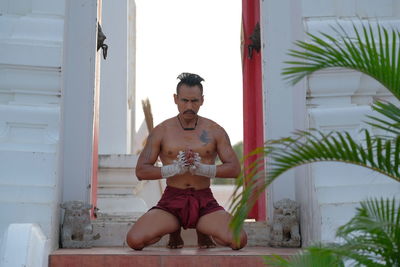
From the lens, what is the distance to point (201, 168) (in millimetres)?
4828

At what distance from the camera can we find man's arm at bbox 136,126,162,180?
4.96 m

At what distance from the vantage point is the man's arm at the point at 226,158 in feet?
16.2

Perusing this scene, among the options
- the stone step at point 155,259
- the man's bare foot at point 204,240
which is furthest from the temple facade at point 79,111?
the man's bare foot at point 204,240

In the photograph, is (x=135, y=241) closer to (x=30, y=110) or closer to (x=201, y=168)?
(x=201, y=168)

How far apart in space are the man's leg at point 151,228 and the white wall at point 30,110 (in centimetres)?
54

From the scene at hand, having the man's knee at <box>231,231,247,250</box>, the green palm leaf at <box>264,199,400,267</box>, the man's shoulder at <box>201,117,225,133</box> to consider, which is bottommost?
the man's knee at <box>231,231,247,250</box>

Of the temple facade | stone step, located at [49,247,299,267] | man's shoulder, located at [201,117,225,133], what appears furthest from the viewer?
man's shoulder, located at [201,117,225,133]

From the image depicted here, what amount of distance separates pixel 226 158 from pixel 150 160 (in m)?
0.57

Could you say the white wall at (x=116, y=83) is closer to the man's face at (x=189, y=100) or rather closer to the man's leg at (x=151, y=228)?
the man's face at (x=189, y=100)

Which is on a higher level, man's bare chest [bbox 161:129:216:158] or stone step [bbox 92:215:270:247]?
man's bare chest [bbox 161:129:216:158]

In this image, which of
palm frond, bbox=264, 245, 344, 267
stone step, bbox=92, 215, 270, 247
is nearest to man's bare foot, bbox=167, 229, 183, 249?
stone step, bbox=92, 215, 270, 247

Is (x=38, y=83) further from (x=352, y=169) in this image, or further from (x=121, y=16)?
(x=121, y=16)

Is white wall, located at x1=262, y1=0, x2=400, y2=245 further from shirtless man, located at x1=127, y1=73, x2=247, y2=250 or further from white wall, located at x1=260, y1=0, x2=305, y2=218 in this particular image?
shirtless man, located at x1=127, y1=73, x2=247, y2=250

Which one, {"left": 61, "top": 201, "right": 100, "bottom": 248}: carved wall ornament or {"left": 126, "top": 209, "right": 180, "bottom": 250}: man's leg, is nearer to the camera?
{"left": 126, "top": 209, "right": 180, "bottom": 250}: man's leg
